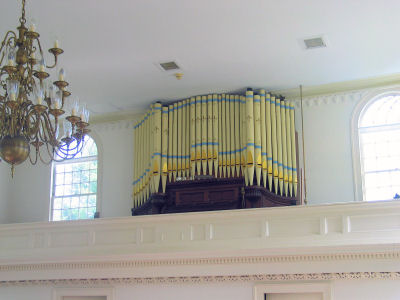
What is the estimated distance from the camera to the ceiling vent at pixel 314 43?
29.8 feet

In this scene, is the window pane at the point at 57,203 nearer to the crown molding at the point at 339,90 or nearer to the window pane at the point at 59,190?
the window pane at the point at 59,190

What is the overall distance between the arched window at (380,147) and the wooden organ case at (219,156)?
1147 millimetres

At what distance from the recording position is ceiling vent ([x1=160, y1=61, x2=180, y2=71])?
389 inches

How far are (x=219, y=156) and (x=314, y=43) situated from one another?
2542 millimetres

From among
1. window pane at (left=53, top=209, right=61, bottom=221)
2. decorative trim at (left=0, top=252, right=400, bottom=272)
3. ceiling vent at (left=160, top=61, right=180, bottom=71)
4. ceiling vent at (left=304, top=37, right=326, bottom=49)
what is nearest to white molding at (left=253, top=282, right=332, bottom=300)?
decorative trim at (left=0, top=252, right=400, bottom=272)

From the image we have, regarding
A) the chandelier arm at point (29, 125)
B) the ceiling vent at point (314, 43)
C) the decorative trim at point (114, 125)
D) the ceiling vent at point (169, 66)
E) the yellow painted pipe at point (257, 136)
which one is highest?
the ceiling vent at point (314, 43)

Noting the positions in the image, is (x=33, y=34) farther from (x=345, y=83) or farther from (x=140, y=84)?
(x=345, y=83)

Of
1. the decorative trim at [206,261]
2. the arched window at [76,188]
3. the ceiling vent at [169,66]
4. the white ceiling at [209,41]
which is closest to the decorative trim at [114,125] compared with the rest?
the arched window at [76,188]

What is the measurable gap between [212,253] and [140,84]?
348 cm

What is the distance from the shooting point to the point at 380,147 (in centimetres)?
1042

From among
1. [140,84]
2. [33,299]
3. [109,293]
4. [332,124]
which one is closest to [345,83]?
[332,124]

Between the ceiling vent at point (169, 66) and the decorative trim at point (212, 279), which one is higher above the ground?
the ceiling vent at point (169, 66)

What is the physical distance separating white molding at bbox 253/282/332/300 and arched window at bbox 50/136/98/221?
14.7 ft

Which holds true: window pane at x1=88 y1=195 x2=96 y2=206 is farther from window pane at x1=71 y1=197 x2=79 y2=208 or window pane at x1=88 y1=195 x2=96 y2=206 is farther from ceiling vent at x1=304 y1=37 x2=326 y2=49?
ceiling vent at x1=304 y1=37 x2=326 y2=49
